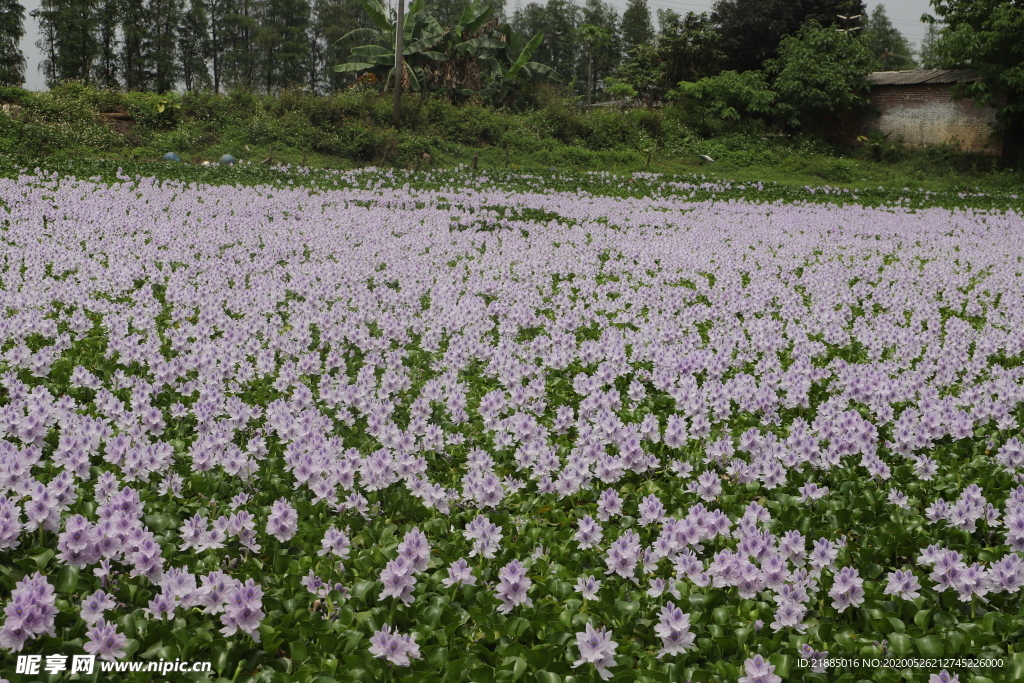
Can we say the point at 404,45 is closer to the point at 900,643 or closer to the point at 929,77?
the point at 929,77

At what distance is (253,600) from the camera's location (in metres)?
2.71

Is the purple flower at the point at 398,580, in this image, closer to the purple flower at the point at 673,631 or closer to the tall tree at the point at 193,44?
the purple flower at the point at 673,631

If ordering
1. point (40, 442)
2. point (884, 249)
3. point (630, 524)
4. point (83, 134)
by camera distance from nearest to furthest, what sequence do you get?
point (630, 524)
point (40, 442)
point (884, 249)
point (83, 134)

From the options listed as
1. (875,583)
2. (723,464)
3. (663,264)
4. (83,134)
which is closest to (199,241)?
(663,264)

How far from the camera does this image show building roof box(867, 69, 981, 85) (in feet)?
108

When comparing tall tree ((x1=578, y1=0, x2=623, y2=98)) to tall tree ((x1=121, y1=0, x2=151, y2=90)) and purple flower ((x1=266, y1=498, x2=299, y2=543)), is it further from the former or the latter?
purple flower ((x1=266, y1=498, x2=299, y2=543))

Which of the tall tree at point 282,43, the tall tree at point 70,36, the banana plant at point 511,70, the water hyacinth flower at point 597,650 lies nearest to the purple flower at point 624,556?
the water hyacinth flower at point 597,650

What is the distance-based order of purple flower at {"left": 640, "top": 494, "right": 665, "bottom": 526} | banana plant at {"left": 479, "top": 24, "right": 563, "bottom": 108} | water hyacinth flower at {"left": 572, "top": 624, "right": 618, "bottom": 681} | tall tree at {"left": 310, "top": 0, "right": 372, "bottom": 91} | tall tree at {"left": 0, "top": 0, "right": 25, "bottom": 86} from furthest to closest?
tall tree at {"left": 310, "top": 0, "right": 372, "bottom": 91} < tall tree at {"left": 0, "top": 0, "right": 25, "bottom": 86} < banana plant at {"left": 479, "top": 24, "right": 563, "bottom": 108} < purple flower at {"left": 640, "top": 494, "right": 665, "bottom": 526} < water hyacinth flower at {"left": 572, "top": 624, "right": 618, "bottom": 681}

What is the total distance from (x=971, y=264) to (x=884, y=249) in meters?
1.55

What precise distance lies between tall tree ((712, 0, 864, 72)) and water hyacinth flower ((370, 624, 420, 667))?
142 feet

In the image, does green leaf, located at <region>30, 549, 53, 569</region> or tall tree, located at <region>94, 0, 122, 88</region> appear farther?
tall tree, located at <region>94, 0, 122, 88</region>

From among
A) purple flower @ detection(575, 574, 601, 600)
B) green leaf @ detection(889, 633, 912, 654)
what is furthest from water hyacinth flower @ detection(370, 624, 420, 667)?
green leaf @ detection(889, 633, 912, 654)

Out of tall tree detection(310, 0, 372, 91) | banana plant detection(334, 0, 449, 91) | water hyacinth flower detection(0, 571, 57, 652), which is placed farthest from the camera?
tall tree detection(310, 0, 372, 91)

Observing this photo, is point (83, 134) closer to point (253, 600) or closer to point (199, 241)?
point (199, 241)
